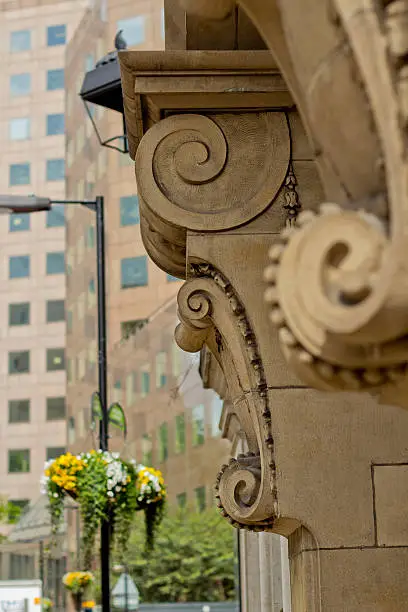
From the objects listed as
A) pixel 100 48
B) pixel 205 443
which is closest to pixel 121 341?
pixel 205 443

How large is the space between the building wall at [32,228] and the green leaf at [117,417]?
2574 inches

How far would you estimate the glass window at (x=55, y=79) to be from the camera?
85.4 m

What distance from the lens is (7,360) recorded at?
82.7 metres

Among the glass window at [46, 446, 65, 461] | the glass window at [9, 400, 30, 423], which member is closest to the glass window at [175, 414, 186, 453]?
the glass window at [46, 446, 65, 461]

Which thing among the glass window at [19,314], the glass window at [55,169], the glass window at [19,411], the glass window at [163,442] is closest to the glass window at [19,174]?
the glass window at [55,169]

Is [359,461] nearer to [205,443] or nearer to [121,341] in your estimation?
[205,443]

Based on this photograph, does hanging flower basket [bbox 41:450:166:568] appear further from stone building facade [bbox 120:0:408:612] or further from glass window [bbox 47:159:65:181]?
glass window [bbox 47:159:65:181]

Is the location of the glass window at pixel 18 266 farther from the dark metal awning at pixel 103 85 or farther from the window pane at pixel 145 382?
the dark metal awning at pixel 103 85

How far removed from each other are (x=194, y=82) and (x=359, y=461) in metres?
1.68

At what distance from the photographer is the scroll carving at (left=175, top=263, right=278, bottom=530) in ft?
16.0

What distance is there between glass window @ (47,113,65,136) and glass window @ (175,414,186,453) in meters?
39.6

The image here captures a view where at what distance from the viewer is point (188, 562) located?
55.0 m

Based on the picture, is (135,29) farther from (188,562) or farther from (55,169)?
(55,169)

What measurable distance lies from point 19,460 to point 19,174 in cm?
2012
